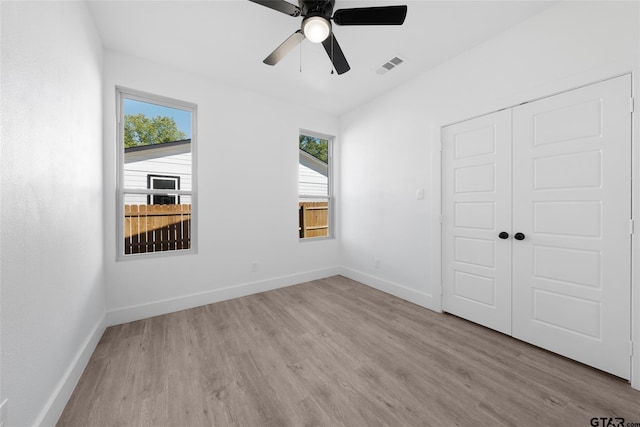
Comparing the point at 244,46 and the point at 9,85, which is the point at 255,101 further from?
the point at 9,85

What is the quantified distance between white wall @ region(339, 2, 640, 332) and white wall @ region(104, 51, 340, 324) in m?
0.87

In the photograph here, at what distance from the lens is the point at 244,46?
8.15ft

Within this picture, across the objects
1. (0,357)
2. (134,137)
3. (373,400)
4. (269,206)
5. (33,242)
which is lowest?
(373,400)

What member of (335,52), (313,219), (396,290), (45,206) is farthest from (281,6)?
(396,290)

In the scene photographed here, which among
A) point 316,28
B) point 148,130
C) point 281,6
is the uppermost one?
point 281,6

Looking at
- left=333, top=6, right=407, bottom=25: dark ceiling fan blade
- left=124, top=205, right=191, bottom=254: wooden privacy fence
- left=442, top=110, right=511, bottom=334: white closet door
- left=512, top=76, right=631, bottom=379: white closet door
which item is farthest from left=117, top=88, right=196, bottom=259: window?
left=512, top=76, right=631, bottom=379: white closet door

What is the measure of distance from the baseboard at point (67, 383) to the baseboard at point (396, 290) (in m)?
3.24

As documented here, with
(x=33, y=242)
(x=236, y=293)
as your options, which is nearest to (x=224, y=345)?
(x=236, y=293)

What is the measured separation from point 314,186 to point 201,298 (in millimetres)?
2473

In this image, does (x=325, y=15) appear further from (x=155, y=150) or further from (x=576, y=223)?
(x=576, y=223)

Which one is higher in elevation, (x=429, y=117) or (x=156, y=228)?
(x=429, y=117)

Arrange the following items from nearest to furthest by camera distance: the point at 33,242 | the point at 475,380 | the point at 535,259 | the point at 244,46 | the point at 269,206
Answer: the point at 33,242 → the point at 475,380 → the point at 535,259 → the point at 244,46 → the point at 269,206

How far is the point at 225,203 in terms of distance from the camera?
10.5 ft

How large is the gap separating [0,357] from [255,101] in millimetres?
3352
